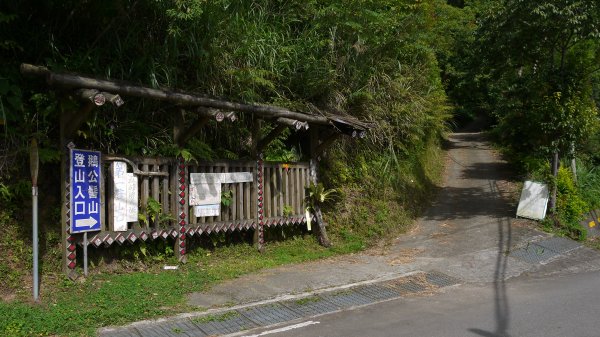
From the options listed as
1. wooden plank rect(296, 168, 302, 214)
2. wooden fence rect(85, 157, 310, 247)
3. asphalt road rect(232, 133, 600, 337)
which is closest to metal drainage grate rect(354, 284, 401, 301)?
asphalt road rect(232, 133, 600, 337)

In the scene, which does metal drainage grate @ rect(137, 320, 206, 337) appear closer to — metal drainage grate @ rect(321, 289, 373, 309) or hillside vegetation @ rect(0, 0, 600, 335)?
hillside vegetation @ rect(0, 0, 600, 335)

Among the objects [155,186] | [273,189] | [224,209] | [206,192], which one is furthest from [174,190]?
[273,189]

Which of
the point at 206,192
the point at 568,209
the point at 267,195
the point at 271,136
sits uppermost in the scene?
the point at 271,136

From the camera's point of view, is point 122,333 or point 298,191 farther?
point 298,191

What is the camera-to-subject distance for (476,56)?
566 inches

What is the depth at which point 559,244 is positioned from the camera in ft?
37.6

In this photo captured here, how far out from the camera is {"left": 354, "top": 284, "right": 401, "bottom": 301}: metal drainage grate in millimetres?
7735

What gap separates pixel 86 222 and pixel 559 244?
32.7ft

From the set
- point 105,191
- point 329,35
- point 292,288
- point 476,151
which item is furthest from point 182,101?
point 476,151

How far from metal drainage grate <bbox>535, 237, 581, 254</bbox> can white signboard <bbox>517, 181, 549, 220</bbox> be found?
39.2 inches

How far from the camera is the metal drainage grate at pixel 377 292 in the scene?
25.4 feet

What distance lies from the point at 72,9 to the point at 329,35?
6833 mm

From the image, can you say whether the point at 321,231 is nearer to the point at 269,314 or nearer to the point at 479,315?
the point at 269,314

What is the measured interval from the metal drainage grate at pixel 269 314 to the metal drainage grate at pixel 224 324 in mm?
138
